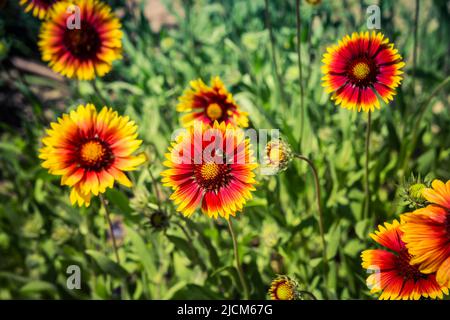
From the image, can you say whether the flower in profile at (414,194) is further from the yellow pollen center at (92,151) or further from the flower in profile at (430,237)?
the yellow pollen center at (92,151)

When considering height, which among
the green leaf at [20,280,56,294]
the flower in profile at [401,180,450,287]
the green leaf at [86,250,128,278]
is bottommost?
the green leaf at [20,280,56,294]

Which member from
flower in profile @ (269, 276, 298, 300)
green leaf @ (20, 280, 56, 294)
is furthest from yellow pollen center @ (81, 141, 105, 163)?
green leaf @ (20, 280, 56, 294)

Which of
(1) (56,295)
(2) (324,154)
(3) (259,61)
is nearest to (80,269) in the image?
(1) (56,295)

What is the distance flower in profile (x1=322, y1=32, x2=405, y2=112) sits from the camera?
982 millimetres

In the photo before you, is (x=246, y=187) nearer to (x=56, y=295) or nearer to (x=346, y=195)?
(x=346, y=195)

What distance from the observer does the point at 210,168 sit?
0.94m

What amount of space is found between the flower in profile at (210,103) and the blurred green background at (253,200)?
180mm

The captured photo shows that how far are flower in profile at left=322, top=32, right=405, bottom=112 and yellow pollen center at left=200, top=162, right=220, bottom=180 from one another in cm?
35

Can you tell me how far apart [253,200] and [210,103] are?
0.36 meters

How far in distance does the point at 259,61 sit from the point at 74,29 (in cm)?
83

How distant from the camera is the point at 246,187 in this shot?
2.97 ft

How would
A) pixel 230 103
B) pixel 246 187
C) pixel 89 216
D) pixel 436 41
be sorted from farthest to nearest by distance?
1. pixel 436 41
2. pixel 89 216
3. pixel 230 103
4. pixel 246 187

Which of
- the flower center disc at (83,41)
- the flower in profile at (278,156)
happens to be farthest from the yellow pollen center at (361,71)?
the flower center disc at (83,41)

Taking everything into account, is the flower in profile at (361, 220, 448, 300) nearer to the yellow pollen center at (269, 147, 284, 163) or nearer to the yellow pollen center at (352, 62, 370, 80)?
the yellow pollen center at (269, 147, 284, 163)
